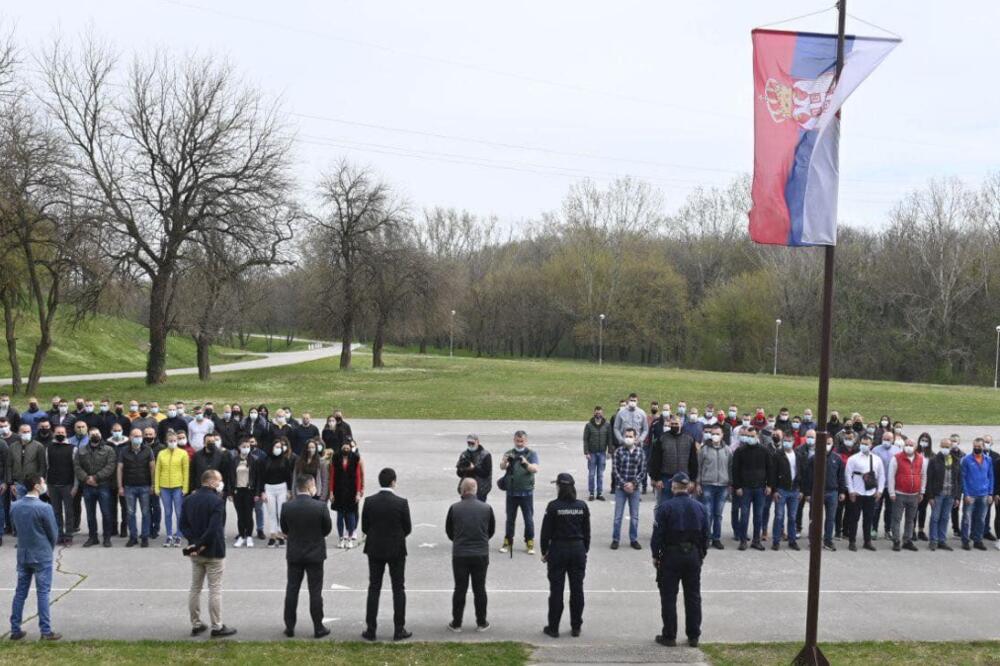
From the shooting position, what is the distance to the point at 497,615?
Result: 10055 millimetres

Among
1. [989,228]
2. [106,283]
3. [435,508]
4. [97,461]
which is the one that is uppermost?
[989,228]

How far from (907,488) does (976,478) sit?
1.22 metres

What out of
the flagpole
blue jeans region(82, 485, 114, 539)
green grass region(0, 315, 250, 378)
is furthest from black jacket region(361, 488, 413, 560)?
green grass region(0, 315, 250, 378)

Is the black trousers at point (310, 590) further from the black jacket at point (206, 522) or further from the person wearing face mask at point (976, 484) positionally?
the person wearing face mask at point (976, 484)

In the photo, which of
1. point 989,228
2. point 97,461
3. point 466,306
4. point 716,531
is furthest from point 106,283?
point 989,228

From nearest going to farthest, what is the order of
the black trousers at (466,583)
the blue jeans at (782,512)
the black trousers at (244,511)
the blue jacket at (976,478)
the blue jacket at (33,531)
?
the blue jacket at (33,531) < the black trousers at (466,583) < the black trousers at (244,511) < the blue jeans at (782,512) < the blue jacket at (976,478)

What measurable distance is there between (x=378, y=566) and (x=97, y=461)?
6485 millimetres

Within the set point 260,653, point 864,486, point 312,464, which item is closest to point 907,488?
point 864,486

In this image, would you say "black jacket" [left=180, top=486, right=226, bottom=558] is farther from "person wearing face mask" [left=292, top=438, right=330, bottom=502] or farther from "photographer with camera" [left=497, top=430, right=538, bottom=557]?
"photographer with camera" [left=497, top=430, right=538, bottom=557]

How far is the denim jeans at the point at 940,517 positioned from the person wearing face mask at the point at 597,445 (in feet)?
19.9

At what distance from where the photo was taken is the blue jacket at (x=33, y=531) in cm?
912

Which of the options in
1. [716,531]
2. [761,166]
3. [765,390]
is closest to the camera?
[761,166]

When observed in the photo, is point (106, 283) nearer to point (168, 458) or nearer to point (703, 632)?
point (168, 458)

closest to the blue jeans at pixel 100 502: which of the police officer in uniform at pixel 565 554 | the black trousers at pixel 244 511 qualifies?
the black trousers at pixel 244 511
